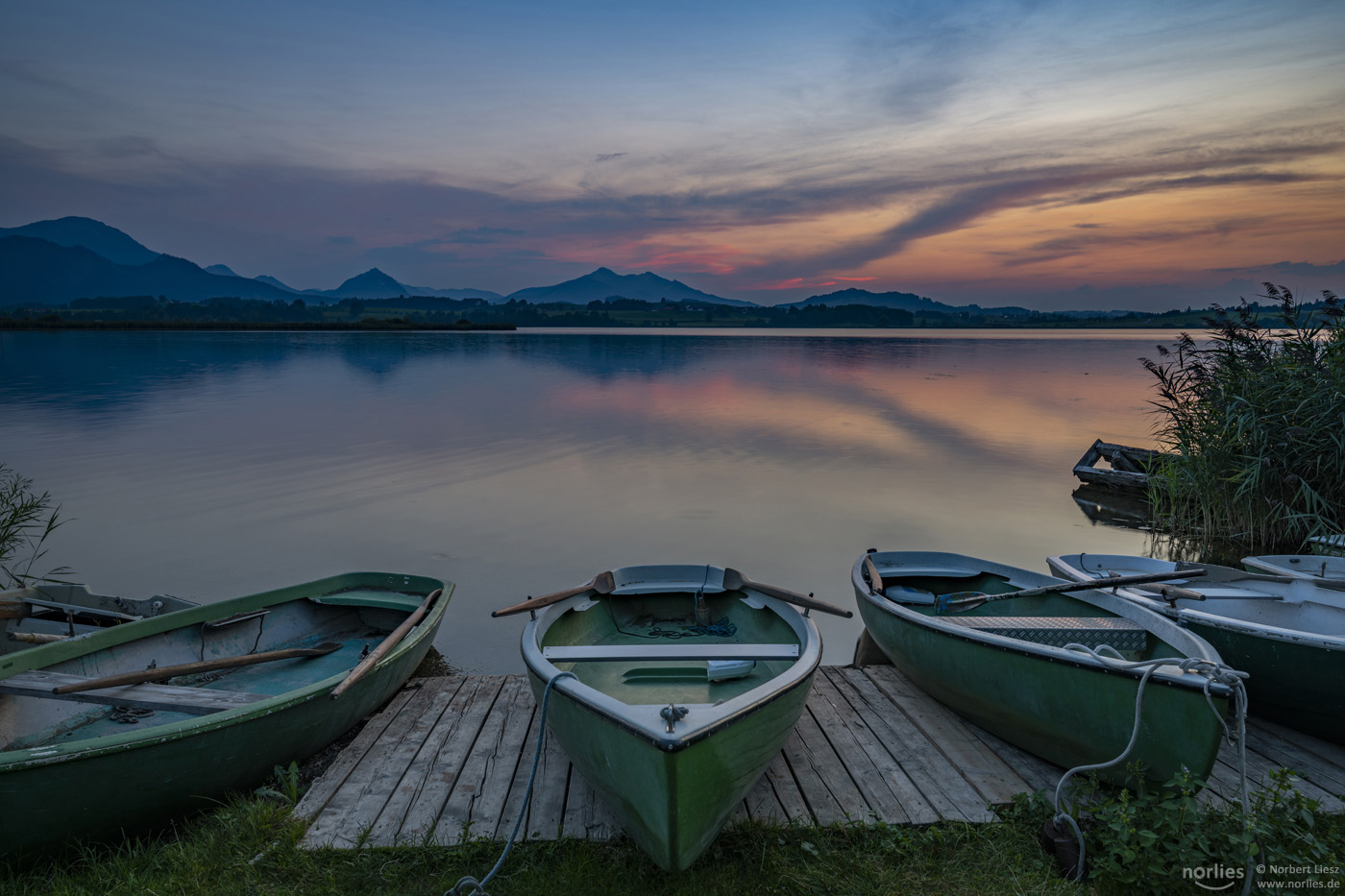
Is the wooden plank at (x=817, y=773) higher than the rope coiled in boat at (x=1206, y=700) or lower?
lower

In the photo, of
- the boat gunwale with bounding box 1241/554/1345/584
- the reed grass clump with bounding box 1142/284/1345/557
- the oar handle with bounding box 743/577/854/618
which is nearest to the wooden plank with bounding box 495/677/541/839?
the oar handle with bounding box 743/577/854/618

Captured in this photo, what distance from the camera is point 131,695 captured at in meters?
4.39

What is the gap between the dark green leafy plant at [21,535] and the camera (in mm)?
7105

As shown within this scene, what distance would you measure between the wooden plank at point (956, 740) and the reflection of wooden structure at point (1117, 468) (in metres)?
11.1

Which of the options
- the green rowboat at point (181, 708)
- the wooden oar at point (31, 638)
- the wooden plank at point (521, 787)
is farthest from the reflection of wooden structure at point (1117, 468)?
the wooden oar at point (31, 638)

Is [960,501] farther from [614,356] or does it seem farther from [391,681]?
[614,356]

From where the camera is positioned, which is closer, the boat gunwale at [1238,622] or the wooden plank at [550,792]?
the wooden plank at [550,792]

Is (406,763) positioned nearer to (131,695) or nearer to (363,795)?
(363,795)

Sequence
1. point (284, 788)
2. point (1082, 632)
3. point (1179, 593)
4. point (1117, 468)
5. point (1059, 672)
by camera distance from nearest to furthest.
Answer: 1. point (1059, 672)
2. point (284, 788)
3. point (1082, 632)
4. point (1179, 593)
5. point (1117, 468)

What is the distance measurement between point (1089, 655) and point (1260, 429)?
7.57 meters

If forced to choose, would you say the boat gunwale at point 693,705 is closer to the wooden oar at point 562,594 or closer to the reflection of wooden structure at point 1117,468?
the wooden oar at point 562,594

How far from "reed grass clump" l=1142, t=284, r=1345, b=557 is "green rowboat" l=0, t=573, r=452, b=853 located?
1048 cm

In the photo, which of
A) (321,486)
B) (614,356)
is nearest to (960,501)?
(321,486)

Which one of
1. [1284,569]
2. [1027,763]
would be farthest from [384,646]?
[1284,569]
